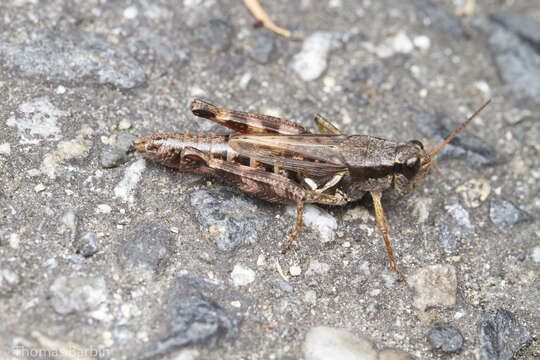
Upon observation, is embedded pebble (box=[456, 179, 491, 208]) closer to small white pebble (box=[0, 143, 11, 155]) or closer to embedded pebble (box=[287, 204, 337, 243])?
embedded pebble (box=[287, 204, 337, 243])

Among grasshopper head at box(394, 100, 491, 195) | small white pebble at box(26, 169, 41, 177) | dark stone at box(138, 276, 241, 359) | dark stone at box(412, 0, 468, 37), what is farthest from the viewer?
dark stone at box(412, 0, 468, 37)

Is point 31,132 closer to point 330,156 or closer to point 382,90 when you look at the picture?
point 330,156

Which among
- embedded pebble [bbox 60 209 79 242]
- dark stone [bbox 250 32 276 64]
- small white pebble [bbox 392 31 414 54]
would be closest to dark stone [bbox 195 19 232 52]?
dark stone [bbox 250 32 276 64]

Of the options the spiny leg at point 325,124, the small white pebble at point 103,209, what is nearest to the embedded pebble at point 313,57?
the spiny leg at point 325,124

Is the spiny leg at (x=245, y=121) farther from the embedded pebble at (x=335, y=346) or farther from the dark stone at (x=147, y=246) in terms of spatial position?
the embedded pebble at (x=335, y=346)

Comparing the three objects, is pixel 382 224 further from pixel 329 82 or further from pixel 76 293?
pixel 76 293

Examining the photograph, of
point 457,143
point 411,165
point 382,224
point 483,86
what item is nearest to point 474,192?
point 457,143

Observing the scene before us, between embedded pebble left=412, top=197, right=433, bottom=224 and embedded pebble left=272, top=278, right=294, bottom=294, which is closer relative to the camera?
embedded pebble left=272, top=278, right=294, bottom=294
